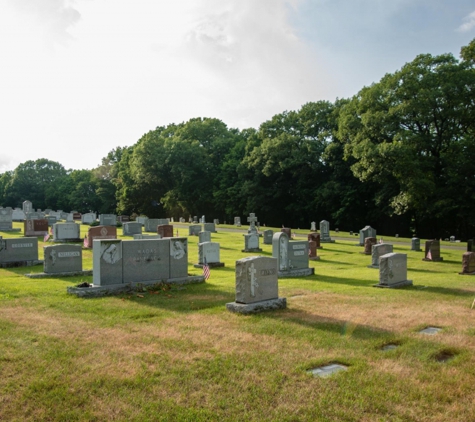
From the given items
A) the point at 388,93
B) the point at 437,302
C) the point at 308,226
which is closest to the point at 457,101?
the point at 388,93

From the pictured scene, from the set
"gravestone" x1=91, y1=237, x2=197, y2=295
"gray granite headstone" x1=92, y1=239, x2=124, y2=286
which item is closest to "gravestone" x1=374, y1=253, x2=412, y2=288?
"gravestone" x1=91, y1=237, x2=197, y2=295

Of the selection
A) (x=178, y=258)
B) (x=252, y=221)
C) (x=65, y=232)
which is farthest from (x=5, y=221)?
(x=178, y=258)

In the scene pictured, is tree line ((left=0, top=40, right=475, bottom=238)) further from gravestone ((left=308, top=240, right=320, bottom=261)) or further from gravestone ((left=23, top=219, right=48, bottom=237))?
gravestone ((left=23, top=219, right=48, bottom=237))

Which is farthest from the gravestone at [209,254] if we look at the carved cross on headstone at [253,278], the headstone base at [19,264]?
the carved cross on headstone at [253,278]

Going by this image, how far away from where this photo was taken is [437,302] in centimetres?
1019

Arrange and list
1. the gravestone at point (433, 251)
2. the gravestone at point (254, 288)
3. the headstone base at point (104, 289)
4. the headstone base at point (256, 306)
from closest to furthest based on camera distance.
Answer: the headstone base at point (256, 306), the gravestone at point (254, 288), the headstone base at point (104, 289), the gravestone at point (433, 251)

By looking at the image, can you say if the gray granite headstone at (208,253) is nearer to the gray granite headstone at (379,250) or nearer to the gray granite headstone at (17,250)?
the gray granite headstone at (17,250)

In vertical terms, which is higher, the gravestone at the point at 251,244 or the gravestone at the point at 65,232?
the gravestone at the point at 65,232

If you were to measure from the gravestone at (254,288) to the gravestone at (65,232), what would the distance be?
20.1 m

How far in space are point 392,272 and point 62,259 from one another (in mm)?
9995

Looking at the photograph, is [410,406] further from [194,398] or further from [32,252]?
[32,252]

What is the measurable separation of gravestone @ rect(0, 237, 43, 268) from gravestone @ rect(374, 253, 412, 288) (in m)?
12.2

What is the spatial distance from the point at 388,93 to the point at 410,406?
35.8 metres

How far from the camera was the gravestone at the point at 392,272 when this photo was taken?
12.6m
